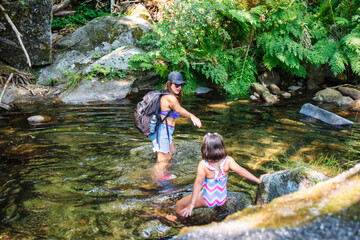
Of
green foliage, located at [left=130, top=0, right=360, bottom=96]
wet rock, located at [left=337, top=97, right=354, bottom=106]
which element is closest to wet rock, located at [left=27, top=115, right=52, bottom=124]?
green foliage, located at [left=130, top=0, right=360, bottom=96]

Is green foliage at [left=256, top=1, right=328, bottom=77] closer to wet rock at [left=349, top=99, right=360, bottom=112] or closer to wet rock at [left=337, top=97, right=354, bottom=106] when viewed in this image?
wet rock at [left=337, top=97, right=354, bottom=106]

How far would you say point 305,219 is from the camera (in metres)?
2.16

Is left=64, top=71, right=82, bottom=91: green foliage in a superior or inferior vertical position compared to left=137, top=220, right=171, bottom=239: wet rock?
superior

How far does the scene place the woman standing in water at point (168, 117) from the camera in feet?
16.2

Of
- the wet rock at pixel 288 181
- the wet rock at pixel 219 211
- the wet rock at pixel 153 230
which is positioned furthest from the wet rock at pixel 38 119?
the wet rock at pixel 288 181

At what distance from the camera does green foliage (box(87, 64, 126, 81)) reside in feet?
36.0

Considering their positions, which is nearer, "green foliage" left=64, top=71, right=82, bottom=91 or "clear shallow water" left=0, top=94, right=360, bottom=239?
"clear shallow water" left=0, top=94, right=360, bottom=239

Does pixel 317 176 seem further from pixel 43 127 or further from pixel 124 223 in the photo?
pixel 43 127

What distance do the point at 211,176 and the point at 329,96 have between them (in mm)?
8382

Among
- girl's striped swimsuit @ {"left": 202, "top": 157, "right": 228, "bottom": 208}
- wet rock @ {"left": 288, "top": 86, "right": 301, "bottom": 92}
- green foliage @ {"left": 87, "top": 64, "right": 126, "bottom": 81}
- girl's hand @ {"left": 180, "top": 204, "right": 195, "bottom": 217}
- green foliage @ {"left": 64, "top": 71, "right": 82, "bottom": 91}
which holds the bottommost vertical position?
girl's hand @ {"left": 180, "top": 204, "right": 195, "bottom": 217}

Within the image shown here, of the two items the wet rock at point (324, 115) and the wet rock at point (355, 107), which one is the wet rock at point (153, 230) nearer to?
the wet rock at point (324, 115)

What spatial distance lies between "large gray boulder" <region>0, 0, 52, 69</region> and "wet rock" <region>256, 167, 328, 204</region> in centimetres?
1014

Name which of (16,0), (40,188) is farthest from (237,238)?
(16,0)

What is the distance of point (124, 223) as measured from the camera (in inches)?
149
